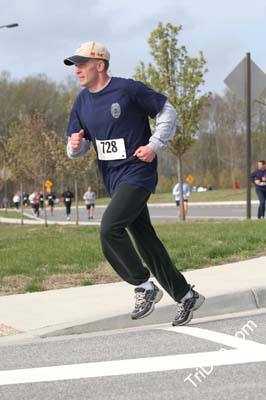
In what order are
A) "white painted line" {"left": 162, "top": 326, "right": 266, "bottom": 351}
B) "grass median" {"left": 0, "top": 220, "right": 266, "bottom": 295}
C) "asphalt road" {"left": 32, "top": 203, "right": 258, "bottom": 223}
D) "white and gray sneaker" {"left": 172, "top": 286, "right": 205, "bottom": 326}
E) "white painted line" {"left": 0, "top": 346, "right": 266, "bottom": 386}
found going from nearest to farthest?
"white painted line" {"left": 0, "top": 346, "right": 266, "bottom": 386} < "white painted line" {"left": 162, "top": 326, "right": 266, "bottom": 351} < "white and gray sneaker" {"left": 172, "top": 286, "right": 205, "bottom": 326} < "grass median" {"left": 0, "top": 220, "right": 266, "bottom": 295} < "asphalt road" {"left": 32, "top": 203, "right": 258, "bottom": 223}

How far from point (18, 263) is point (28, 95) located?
7887cm

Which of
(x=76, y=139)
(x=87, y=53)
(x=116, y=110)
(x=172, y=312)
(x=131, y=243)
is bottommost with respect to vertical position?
(x=172, y=312)

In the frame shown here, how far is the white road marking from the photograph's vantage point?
4.47 metres

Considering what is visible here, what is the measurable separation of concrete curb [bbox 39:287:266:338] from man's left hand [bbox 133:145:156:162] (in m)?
1.62

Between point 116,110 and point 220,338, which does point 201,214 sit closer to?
point 220,338

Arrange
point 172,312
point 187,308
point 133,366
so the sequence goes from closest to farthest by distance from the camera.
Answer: point 133,366, point 187,308, point 172,312

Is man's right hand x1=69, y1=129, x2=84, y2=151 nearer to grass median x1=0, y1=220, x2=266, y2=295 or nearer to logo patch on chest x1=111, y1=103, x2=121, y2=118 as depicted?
logo patch on chest x1=111, y1=103, x2=121, y2=118

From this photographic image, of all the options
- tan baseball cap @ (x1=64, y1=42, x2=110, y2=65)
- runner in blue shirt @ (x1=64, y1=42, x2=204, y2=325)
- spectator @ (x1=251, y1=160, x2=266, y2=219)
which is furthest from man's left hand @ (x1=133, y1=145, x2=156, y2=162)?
spectator @ (x1=251, y1=160, x2=266, y2=219)

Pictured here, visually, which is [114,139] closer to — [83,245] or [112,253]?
[112,253]

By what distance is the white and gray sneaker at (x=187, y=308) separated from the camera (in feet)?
19.0

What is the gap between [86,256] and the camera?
1049 centimetres

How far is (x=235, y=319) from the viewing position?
20.7 feet

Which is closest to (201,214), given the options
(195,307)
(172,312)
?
(172,312)

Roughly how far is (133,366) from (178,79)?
17.4 m
